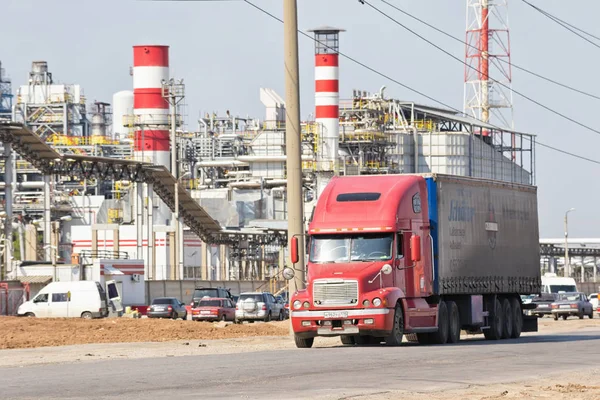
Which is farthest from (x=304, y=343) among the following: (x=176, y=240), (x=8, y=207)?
(x=176, y=240)

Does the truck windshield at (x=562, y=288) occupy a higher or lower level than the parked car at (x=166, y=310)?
higher

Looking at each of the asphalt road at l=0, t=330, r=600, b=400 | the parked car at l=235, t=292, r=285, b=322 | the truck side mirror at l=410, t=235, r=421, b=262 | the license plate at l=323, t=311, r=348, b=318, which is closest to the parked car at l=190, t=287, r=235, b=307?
the parked car at l=235, t=292, r=285, b=322

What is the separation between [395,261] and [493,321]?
614 cm

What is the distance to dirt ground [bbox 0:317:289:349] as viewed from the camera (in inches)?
1393

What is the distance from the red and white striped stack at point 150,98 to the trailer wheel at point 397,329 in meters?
67.9

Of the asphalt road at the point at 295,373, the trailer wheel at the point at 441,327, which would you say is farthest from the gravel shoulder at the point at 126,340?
the asphalt road at the point at 295,373

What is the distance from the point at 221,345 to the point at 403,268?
224 inches

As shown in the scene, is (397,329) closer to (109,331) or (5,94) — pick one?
(109,331)

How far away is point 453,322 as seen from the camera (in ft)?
104

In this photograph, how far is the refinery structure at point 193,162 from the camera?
86.7 metres

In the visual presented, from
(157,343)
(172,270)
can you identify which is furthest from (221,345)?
(172,270)

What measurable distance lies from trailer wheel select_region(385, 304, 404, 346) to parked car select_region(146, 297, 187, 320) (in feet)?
110

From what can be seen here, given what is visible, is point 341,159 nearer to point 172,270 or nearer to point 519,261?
point 172,270

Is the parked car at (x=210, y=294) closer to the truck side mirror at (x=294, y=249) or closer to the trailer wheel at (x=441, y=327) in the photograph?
the truck side mirror at (x=294, y=249)
